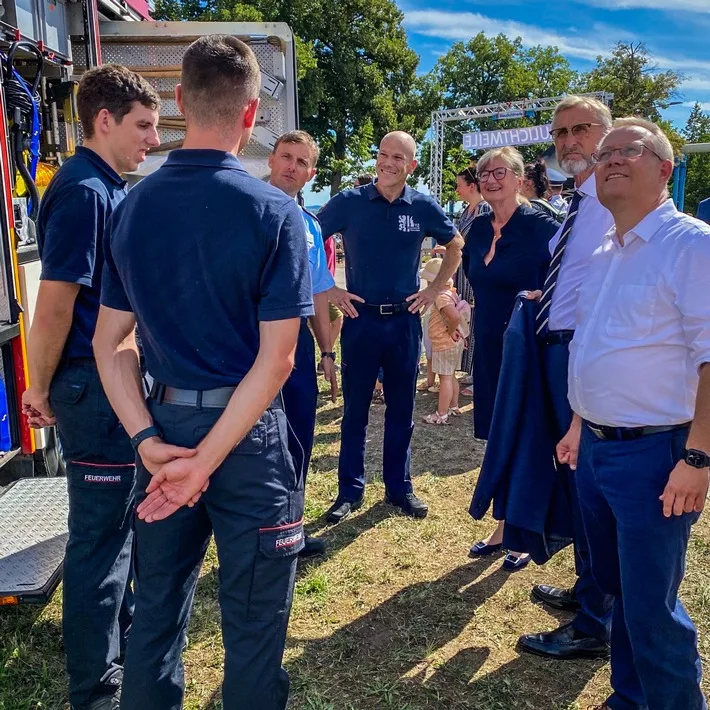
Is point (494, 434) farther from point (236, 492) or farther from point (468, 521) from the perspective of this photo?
point (236, 492)

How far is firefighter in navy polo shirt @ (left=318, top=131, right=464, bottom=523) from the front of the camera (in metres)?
3.99

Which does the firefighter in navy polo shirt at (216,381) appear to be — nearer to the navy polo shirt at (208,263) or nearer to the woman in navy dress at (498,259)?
the navy polo shirt at (208,263)

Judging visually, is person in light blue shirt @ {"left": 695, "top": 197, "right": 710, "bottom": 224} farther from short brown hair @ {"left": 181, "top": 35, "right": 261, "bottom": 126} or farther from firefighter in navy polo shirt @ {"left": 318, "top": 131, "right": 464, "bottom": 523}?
short brown hair @ {"left": 181, "top": 35, "right": 261, "bottom": 126}

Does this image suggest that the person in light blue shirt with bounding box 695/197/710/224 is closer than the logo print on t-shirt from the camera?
Yes

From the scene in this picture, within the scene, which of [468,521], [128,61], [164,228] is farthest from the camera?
[128,61]

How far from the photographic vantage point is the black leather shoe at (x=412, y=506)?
4.14 metres

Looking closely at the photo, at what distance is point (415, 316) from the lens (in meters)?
4.11

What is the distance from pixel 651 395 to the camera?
191 centimetres

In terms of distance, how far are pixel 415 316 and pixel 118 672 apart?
8.40 feet

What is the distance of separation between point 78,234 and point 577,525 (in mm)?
2303

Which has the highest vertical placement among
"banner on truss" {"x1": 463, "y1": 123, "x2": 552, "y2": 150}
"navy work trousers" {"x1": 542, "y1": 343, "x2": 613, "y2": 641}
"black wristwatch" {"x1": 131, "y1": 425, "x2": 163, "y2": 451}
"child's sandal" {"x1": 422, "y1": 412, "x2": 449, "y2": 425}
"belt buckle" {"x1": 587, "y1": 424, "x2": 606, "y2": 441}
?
"banner on truss" {"x1": 463, "y1": 123, "x2": 552, "y2": 150}

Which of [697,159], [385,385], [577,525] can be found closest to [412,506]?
[385,385]

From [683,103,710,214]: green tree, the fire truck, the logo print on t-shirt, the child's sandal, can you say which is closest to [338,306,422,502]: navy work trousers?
the logo print on t-shirt

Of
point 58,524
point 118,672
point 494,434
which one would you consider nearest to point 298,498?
point 118,672
